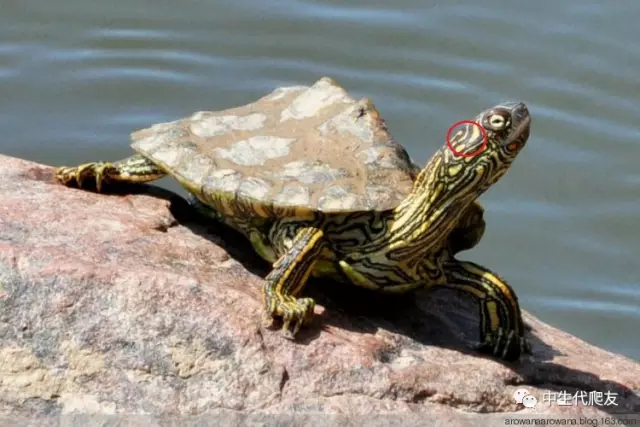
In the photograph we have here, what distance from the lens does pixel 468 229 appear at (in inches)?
166

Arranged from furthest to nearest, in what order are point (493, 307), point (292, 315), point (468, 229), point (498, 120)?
point (468, 229) → point (493, 307) → point (498, 120) → point (292, 315)

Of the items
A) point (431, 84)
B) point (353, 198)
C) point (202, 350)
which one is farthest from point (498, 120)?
point (431, 84)

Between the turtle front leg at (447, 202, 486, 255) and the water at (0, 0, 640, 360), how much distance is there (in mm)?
1591

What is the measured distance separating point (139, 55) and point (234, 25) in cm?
71

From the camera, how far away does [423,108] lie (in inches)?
271

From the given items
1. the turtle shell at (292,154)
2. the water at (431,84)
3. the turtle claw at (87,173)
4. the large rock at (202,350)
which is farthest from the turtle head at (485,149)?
the water at (431,84)

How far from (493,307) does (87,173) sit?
165cm

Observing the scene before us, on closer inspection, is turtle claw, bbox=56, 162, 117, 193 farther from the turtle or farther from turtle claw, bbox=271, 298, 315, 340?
turtle claw, bbox=271, 298, 315, 340

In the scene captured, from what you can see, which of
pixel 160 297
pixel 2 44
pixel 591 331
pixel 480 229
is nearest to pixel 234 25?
pixel 2 44

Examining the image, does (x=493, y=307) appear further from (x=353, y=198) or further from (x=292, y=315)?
(x=292, y=315)

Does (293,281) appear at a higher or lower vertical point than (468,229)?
lower

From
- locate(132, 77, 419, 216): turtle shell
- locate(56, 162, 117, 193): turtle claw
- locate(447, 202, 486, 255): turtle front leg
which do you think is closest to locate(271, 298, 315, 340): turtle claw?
locate(132, 77, 419, 216): turtle shell

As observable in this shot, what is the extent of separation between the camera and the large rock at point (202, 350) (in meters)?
3.28

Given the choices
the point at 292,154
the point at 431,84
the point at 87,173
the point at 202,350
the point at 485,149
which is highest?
the point at 431,84
